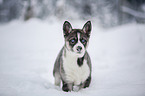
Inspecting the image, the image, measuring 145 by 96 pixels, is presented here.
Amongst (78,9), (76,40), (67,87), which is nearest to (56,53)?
(67,87)

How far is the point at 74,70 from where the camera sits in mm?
2424

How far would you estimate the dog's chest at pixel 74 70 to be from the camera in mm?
2420

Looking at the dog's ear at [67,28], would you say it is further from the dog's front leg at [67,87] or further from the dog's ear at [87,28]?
the dog's front leg at [67,87]

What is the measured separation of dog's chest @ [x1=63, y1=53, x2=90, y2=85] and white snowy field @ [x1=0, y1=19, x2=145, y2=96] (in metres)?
0.38

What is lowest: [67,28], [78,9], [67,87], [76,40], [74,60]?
[67,87]

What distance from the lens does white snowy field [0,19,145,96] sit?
9.56 feet

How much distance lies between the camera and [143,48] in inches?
230

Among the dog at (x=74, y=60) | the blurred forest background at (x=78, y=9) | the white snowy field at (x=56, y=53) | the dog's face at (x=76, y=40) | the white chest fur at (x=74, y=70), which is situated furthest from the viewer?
the blurred forest background at (x=78, y=9)

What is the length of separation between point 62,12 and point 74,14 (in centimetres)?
149

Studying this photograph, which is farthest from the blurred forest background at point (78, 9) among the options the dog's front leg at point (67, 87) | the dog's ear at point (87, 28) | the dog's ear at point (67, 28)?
the dog's front leg at point (67, 87)

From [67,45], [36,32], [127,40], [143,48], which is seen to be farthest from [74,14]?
[67,45]

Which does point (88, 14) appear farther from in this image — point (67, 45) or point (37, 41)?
point (67, 45)

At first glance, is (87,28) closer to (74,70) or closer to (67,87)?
(74,70)

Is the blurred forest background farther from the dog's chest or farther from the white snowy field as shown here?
the dog's chest
